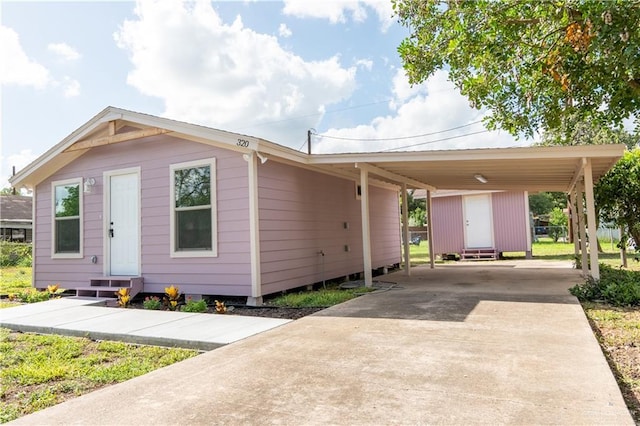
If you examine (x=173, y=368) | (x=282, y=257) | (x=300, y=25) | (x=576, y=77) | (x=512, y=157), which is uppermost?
(x=300, y=25)

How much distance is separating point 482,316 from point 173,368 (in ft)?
11.1

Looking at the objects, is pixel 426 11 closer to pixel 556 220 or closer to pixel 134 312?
pixel 134 312

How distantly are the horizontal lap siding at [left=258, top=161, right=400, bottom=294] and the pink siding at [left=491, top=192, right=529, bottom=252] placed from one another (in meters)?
6.82

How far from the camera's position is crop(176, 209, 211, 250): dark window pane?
664 cm

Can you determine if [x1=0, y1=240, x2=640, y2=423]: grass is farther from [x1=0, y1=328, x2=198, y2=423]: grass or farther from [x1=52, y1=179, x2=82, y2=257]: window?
[x1=52, y1=179, x2=82, y2=257]: window

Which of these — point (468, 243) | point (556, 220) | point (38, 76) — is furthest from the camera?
point (556, 220)

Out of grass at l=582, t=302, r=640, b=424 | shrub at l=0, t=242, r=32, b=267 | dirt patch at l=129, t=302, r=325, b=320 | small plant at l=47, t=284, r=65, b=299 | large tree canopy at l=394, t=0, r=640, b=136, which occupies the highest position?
large tree canopy at l=394, t=0, r=640, b=136

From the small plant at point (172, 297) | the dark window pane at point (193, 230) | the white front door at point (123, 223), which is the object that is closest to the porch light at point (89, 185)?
the white front door at point (123, 223)

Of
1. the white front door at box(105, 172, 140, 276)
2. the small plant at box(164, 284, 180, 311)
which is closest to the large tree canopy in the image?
the small plant at box(164, 284, 180, 311)

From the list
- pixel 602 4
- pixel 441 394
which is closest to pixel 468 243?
pixel 602 4

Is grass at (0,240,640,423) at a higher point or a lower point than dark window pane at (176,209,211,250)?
lower

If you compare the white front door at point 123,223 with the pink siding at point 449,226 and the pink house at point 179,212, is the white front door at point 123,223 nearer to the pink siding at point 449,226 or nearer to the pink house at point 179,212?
the pink house at point 179,212

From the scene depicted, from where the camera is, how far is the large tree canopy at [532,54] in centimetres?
416

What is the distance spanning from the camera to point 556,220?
24.4 m
